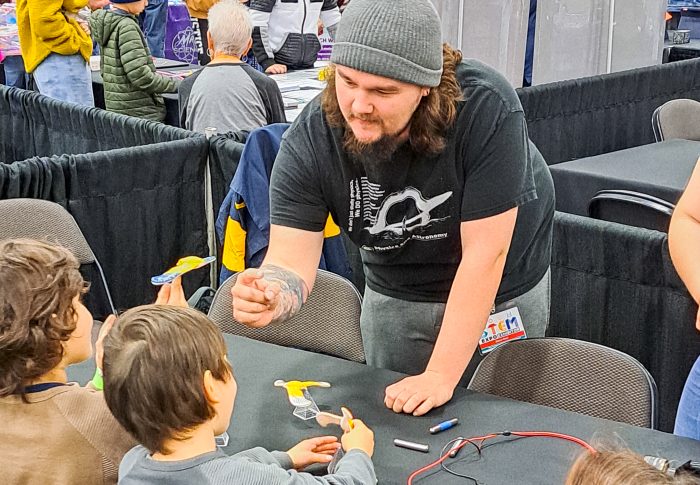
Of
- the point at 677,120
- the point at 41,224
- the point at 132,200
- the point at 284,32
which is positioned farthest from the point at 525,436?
the point at 284,32

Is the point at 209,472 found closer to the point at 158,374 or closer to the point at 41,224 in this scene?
the point at 158,374

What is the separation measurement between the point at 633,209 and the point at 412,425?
1.89m

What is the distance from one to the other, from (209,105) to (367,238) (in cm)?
245

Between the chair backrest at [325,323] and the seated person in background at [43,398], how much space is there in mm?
810

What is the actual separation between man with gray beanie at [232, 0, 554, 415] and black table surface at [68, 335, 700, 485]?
0.21 feet

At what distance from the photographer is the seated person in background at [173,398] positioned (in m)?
1.50

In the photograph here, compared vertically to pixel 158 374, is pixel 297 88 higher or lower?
lower

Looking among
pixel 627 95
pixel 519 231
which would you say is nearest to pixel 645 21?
pixel 627 95

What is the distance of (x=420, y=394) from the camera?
1.93 metres

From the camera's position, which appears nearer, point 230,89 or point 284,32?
point 230,89

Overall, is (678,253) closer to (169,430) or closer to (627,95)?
(169,430)

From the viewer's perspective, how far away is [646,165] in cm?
421

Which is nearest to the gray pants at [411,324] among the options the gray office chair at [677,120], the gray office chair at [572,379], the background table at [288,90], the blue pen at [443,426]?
the gray office chair at [572,379]

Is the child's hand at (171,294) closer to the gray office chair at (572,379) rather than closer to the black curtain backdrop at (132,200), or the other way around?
the gray office chair at (572,379)
